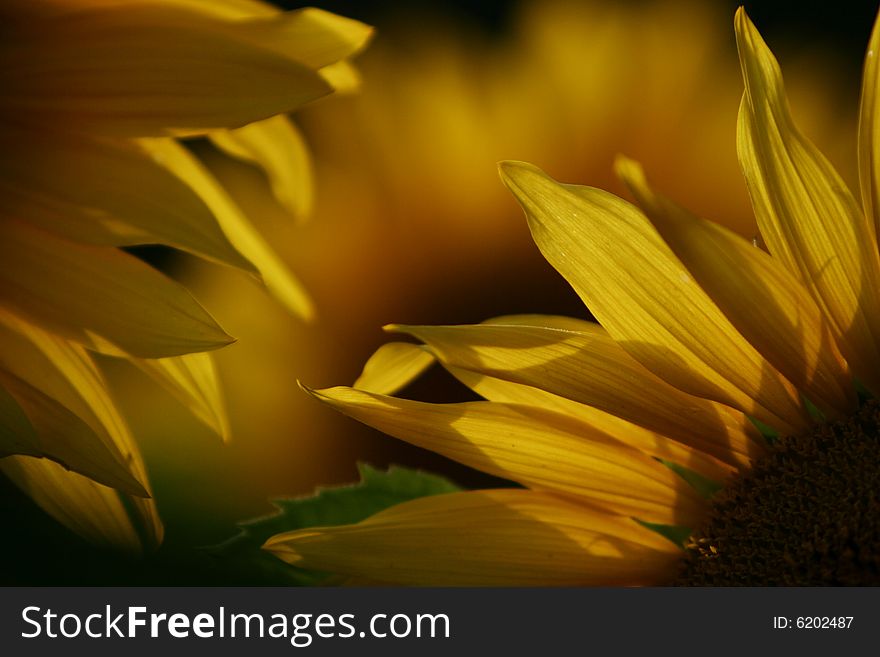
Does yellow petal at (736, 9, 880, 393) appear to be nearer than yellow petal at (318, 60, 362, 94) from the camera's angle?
Yes

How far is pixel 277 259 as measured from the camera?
0.61 meters

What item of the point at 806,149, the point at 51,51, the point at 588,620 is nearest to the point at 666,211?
the point at 806,149

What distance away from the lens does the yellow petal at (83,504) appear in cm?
52

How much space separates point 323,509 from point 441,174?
225 mm

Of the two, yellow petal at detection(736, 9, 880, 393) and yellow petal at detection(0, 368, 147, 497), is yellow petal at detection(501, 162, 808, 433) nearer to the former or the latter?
yellow petal at detection(736, 9, 880, 393)

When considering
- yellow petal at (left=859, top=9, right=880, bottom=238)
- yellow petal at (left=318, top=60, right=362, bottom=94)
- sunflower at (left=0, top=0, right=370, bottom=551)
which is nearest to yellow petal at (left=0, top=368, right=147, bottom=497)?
sunflower at (left=0, top=0, right=370, bottom=551)

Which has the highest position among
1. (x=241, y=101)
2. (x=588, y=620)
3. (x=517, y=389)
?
(x=241, y=101)

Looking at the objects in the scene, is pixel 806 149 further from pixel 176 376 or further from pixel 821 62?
pixel 176 376

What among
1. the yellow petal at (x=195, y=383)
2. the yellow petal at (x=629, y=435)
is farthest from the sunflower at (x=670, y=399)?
the yellow petal at (x=195, y=383)

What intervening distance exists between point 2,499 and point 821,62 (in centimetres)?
52

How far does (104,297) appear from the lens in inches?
18.9

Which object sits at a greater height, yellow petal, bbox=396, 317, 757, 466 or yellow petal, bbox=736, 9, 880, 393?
yellow petal, bbox=736, 9, 880, 393

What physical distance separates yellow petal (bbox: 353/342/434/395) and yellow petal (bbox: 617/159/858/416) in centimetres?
15

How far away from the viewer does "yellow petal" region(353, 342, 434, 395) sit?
526mm
